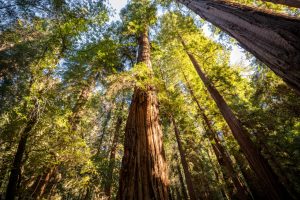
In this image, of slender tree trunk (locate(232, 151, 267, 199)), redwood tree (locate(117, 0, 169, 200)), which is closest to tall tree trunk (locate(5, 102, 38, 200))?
redwood tree (locate(117, 0, 169, 200))

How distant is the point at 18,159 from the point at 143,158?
442 cm

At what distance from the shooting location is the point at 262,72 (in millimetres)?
9984

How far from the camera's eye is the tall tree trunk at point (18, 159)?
5.15m

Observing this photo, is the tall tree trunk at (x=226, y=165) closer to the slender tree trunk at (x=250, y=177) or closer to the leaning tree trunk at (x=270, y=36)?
the slender tree trunk at (x=250, y=177)

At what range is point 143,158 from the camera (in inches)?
123

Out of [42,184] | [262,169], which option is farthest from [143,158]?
[42,184]

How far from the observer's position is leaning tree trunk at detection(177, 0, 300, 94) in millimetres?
1294

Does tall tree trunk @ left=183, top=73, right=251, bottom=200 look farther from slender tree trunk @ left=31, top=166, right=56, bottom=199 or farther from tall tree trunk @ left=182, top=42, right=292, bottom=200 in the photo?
slender tree trunk @ left=31, top=166, right=56, bottom=199

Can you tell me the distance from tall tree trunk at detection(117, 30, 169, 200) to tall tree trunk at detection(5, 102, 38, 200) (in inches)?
149

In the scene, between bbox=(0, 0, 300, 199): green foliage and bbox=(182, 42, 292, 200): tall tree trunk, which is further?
bbox=(0, 0, 300, 199): green foliage

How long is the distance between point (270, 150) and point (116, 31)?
10.4m

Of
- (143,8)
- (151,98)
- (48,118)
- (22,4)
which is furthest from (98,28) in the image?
(151,98)

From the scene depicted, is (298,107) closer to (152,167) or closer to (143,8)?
(143,8)

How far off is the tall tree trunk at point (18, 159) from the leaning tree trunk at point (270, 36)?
587 cm
